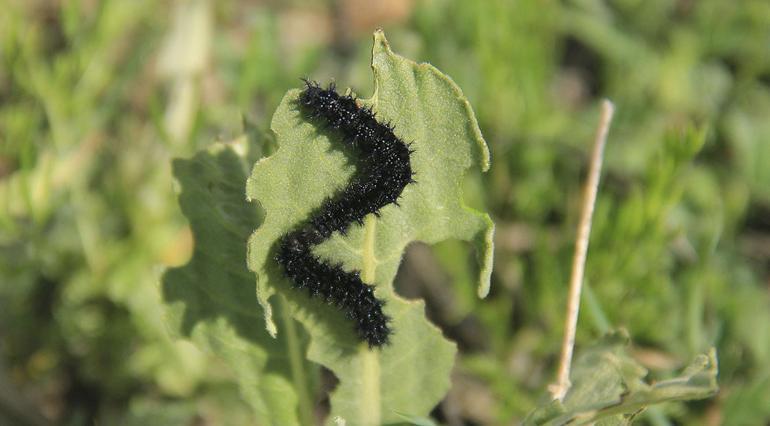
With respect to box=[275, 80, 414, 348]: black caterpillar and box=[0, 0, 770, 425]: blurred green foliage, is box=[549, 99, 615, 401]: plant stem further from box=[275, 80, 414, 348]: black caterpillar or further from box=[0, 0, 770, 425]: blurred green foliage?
box=[275, 80, 414, 348]: black caterpillar

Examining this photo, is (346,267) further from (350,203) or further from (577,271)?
(577,271)

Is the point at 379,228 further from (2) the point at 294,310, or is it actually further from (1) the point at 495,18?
(1) the point at 495,18

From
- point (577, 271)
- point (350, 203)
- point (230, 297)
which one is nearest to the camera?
point (350, 203)

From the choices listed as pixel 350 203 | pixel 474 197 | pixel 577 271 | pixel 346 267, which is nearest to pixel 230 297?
pixel 346 267

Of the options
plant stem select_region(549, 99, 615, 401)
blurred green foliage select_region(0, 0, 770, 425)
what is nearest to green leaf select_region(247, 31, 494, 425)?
plant stem select_region(549, 99, 615, 401)

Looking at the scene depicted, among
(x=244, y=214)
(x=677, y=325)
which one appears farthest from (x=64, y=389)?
(x=677, y=325)

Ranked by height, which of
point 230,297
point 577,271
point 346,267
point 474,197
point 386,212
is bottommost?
point 230,297
